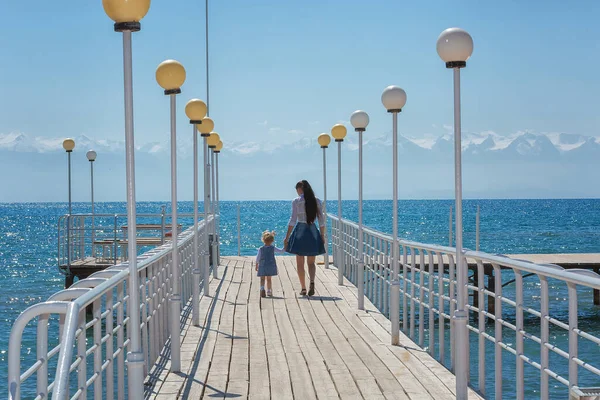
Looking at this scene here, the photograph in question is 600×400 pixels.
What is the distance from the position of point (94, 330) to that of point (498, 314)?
241 centimetres

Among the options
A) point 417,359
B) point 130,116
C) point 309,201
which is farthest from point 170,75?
point 309,201

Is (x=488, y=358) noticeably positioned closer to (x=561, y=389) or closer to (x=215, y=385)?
(x=561, y=389)

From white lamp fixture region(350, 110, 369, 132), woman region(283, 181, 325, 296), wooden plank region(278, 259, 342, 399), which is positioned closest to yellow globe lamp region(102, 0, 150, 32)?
wooden plank region(278, 259, 342, 399)

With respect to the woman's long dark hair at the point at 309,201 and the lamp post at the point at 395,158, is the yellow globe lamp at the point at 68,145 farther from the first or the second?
the lamp post at the point at 395,158

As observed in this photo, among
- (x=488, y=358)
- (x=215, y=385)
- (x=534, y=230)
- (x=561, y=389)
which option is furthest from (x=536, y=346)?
(x=534, y=230)

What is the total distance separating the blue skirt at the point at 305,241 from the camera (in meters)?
10.5

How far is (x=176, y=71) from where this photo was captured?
265 inches

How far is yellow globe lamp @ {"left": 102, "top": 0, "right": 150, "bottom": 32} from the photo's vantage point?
4438 mm

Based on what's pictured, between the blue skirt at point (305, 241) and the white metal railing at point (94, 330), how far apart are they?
1857mm

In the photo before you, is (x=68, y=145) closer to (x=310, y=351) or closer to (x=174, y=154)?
(x=174, y=154)

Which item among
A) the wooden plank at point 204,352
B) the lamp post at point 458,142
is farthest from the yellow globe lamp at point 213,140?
the lamp post at point 458,142

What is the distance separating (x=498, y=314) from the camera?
503 centimetres

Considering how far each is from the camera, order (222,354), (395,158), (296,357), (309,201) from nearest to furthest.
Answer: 1. (296,357)
2. (222,354)
3. (395,158)
4. (309,201)

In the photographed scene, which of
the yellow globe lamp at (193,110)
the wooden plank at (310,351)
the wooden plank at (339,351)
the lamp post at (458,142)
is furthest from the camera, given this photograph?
the yellow globe lamp at (193,110)
